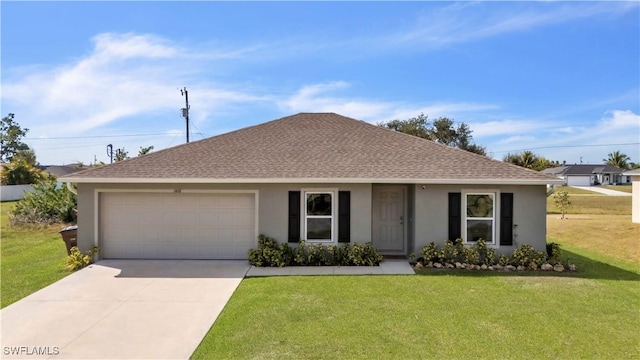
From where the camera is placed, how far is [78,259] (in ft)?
34.7

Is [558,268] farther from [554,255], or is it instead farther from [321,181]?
[321,181]

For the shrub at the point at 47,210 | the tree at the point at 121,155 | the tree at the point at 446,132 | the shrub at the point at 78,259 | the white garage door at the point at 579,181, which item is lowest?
the shrub at the point at 78,259

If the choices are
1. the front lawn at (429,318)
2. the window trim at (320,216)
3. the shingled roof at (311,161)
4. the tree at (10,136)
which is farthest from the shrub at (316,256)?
the tree at (10,136)

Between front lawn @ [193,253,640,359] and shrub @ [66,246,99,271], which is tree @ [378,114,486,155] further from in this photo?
shrub @ [66,246,99,271]

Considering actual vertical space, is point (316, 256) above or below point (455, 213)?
below

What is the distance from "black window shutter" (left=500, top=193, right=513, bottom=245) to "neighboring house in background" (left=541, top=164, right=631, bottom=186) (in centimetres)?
7582

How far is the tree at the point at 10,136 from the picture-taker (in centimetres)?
6328

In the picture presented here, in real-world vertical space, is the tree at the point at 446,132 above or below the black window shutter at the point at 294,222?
above

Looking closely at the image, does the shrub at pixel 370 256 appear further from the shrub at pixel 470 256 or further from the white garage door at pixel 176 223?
the white garage door at pixel 176 223

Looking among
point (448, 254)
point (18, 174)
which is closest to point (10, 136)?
point (18, 174)

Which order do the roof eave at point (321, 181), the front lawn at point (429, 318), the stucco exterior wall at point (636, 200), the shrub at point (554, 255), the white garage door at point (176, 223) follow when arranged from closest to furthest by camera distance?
the front lawn at point (429, 318) < the roof eave at point (321, 181) < the shrub at point (554, 255) < the white garage door at point (176, 223) < the stucco exterior wall at point (636, 200)

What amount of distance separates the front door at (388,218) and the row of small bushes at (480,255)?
4.73 feet

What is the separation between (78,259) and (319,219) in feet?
22.8

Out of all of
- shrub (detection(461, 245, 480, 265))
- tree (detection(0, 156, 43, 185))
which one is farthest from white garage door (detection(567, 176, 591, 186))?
tree (detection(0, 156, 43, 185))
